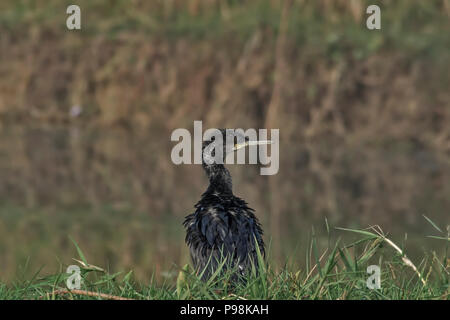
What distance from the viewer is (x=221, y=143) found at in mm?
6031

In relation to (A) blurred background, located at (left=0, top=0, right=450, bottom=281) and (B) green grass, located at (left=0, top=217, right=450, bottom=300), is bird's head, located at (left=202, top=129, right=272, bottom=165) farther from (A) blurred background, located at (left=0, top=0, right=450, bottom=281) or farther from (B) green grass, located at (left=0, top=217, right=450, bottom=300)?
(A) blurred background, located at (left=0, top=0, right=450, bottom=281)

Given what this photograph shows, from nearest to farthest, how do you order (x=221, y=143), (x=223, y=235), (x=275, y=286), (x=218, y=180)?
(x=275, y=286) < (x=223, y=235) < (x=218, y=180) < (x=221, y=143)

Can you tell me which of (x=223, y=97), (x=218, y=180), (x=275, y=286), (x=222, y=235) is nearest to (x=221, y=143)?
(x=218, y=180)

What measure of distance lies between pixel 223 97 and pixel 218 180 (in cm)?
941

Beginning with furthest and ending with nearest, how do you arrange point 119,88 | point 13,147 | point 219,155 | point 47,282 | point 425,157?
1. point 119,88
2. point 13,147
3. point 425,157
4. point 219,155
5. point 47,282

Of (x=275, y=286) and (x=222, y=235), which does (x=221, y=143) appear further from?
(x=275, y=286)

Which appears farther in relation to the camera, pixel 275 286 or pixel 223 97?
pixel 223 97

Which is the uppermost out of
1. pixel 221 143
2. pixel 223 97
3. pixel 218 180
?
pixel 223 97

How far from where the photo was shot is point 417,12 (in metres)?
Answer: 15.7

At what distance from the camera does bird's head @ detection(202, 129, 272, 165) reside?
19.6 ft

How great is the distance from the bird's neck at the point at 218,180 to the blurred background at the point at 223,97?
5060 mm

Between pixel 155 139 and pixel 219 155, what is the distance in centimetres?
960
